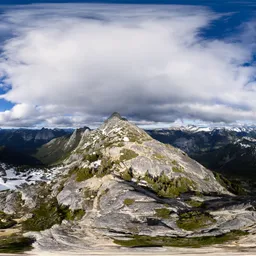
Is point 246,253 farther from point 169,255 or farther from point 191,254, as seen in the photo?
point 169,255

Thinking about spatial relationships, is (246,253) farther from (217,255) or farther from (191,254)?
(191,254)

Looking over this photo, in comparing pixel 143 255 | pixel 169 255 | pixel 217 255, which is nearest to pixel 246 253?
pixel 217 255

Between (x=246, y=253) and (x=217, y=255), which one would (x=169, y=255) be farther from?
(x=246, y=253)

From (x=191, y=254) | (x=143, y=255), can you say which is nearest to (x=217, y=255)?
(x=191, y=254)

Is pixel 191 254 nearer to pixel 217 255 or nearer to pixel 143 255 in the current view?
pixel 217 255

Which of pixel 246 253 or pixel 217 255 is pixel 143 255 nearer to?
pixel 217 255

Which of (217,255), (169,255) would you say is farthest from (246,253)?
(169,255)
